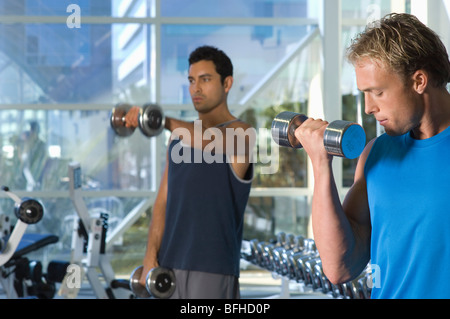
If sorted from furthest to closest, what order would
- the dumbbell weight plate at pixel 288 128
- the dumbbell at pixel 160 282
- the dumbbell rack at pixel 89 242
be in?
1. the dumbbell rack at pixel 89 242
2. the dumbbell at pixel 160 282
3. the dumbbell weight plate at pixel 288 128

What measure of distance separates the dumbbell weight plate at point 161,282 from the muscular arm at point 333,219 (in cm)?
91

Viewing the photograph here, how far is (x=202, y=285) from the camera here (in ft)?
6.46

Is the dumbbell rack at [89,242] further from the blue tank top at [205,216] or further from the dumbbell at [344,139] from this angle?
the dumbbell at [344,139]

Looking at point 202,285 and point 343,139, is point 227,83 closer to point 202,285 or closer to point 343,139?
point 202,285

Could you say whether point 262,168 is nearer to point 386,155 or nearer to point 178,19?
point 178,19

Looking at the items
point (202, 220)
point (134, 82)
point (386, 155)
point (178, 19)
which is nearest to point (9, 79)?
point (134, 82)

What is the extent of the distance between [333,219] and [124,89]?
4.51 m

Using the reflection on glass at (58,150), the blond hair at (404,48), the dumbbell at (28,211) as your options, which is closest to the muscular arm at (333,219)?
the blond hair at (404,48)

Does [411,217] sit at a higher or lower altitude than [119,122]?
lower

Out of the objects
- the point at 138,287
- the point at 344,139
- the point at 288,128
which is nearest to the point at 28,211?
the point at 138,287

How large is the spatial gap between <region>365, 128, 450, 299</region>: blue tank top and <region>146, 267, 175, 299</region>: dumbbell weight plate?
0.97 metres

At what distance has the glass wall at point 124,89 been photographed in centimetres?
532
